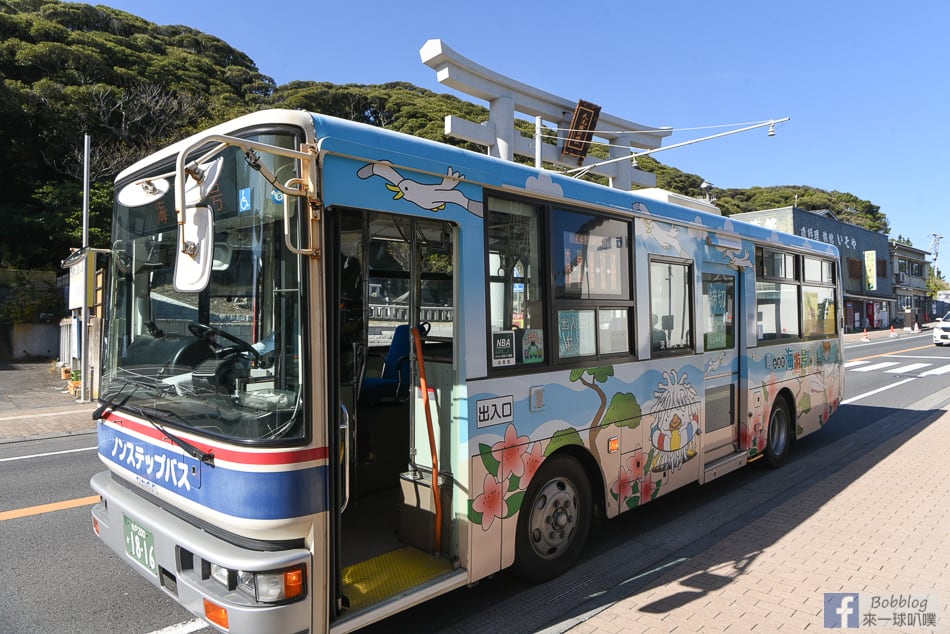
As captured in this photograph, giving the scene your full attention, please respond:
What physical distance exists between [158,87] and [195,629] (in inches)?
1210

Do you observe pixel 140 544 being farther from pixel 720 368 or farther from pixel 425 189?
pixel 720 368

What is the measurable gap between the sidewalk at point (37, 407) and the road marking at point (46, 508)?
4.23m

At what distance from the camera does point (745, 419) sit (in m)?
6.38

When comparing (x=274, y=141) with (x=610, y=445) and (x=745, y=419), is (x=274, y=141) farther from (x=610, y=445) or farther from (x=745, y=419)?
(x=745, y=419)

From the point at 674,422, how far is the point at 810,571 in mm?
1482

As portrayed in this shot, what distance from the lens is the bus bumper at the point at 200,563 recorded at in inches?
101

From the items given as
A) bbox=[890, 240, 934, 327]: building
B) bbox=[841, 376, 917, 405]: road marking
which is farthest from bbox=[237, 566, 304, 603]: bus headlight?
bbox=[890, 240, 934, 327]: building

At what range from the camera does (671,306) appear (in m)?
5.33

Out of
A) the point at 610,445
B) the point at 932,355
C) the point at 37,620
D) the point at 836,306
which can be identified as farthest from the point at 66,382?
the point at 932,355

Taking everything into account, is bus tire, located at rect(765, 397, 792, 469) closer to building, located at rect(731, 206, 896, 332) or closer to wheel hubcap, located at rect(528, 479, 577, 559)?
wheel hubcap, located at rect(528, 479, 577, 559)

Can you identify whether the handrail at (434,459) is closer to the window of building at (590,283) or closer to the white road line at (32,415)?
the window of building at (590,283)

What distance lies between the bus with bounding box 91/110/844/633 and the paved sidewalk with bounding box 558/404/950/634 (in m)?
0.69

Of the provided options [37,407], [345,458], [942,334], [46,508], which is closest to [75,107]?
[37,407]
